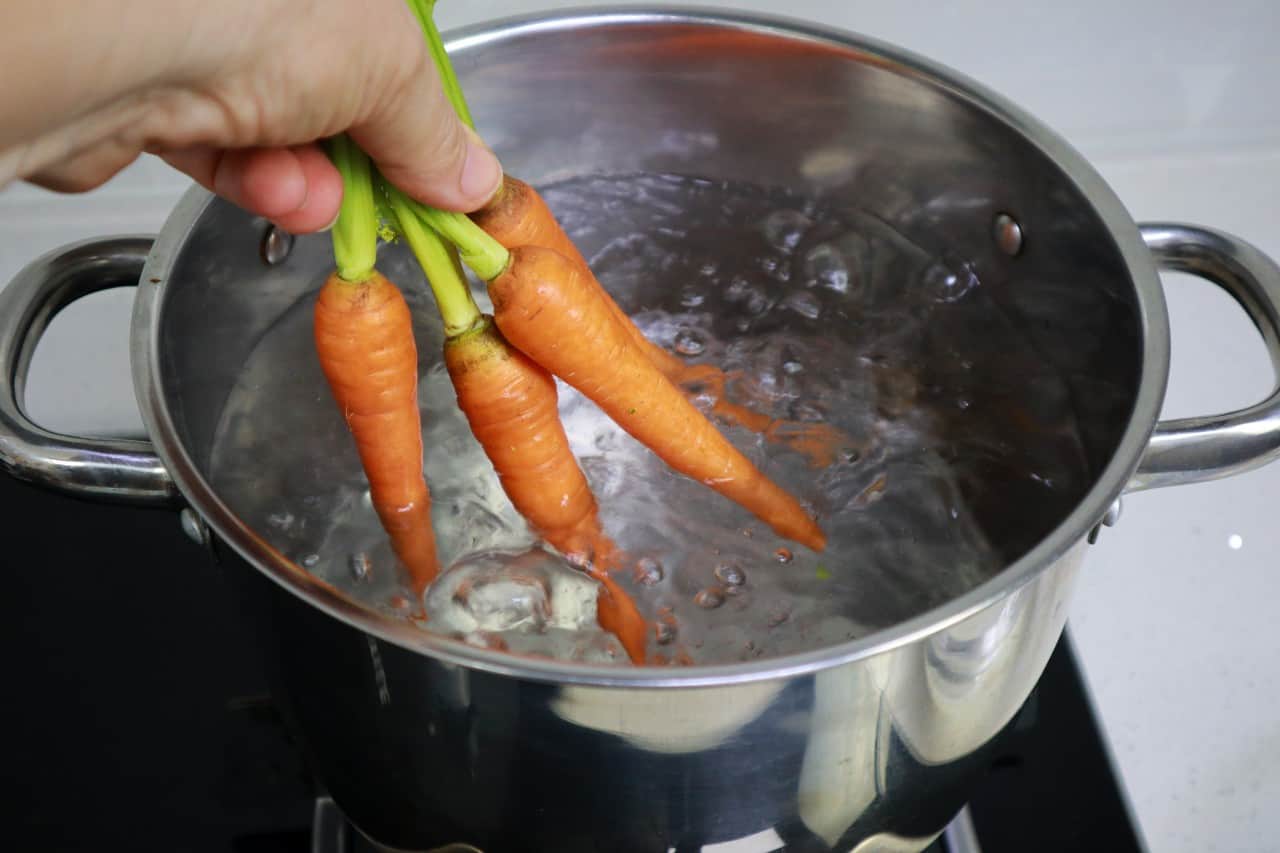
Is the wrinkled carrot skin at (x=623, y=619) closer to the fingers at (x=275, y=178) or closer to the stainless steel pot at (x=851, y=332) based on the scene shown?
the stainless steel pot at (x=851, y=332)

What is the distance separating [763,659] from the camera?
1.58 feet

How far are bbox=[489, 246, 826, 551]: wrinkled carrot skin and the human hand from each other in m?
0.10

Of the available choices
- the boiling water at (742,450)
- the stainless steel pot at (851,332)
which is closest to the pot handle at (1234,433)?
the stainless steel pot at (851,332)

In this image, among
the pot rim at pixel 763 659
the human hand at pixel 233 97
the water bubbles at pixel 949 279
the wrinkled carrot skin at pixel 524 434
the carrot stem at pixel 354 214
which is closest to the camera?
the human hand at pixel 233 97

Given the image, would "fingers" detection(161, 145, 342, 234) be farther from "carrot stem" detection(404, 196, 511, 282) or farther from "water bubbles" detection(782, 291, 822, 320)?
"water bubbles" detection(782, 291, 822, 320)

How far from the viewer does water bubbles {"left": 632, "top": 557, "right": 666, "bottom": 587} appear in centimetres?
74

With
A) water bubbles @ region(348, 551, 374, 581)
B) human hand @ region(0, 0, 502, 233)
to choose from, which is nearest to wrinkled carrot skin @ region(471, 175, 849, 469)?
human hand @ region(0, 0, 502, 233)

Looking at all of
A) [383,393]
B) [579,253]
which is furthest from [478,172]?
[579,253]

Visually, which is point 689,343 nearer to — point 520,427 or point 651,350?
point 651,350

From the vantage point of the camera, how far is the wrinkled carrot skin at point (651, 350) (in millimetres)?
696

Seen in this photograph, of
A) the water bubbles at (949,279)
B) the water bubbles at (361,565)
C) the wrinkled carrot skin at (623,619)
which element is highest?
the water bubbles at (949,279)

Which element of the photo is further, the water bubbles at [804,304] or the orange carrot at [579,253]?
the water bubbles at [804,304]

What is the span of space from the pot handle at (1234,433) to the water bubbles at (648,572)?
0.27 m

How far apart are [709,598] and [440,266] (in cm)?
25
